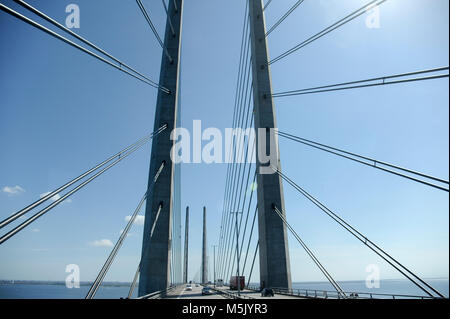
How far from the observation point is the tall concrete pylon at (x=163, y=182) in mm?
16297

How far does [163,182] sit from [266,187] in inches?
291

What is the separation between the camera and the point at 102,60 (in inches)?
410

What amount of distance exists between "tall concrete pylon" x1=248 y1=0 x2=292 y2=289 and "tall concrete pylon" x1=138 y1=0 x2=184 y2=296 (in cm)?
650

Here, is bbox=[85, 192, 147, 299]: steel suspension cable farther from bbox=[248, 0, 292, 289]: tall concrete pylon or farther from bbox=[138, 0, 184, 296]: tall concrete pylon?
bbox=[248, 0, 292, 289]: tall concrete pylon

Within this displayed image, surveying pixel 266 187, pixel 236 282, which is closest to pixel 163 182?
pixel 266 187

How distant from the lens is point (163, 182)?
17.8 meters

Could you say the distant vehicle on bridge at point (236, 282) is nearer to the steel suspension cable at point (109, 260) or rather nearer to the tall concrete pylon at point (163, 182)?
the tall concrete pylon at point (163, 182)

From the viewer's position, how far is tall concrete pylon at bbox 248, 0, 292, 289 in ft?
61.0

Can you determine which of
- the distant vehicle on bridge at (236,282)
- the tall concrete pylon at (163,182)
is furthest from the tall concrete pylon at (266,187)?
the distant vehicle on bridge at (236,282)

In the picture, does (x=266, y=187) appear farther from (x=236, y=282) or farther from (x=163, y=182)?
(x=236, y=282)

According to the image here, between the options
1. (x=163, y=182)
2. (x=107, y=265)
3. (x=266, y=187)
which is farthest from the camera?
(x=266, y=187)
